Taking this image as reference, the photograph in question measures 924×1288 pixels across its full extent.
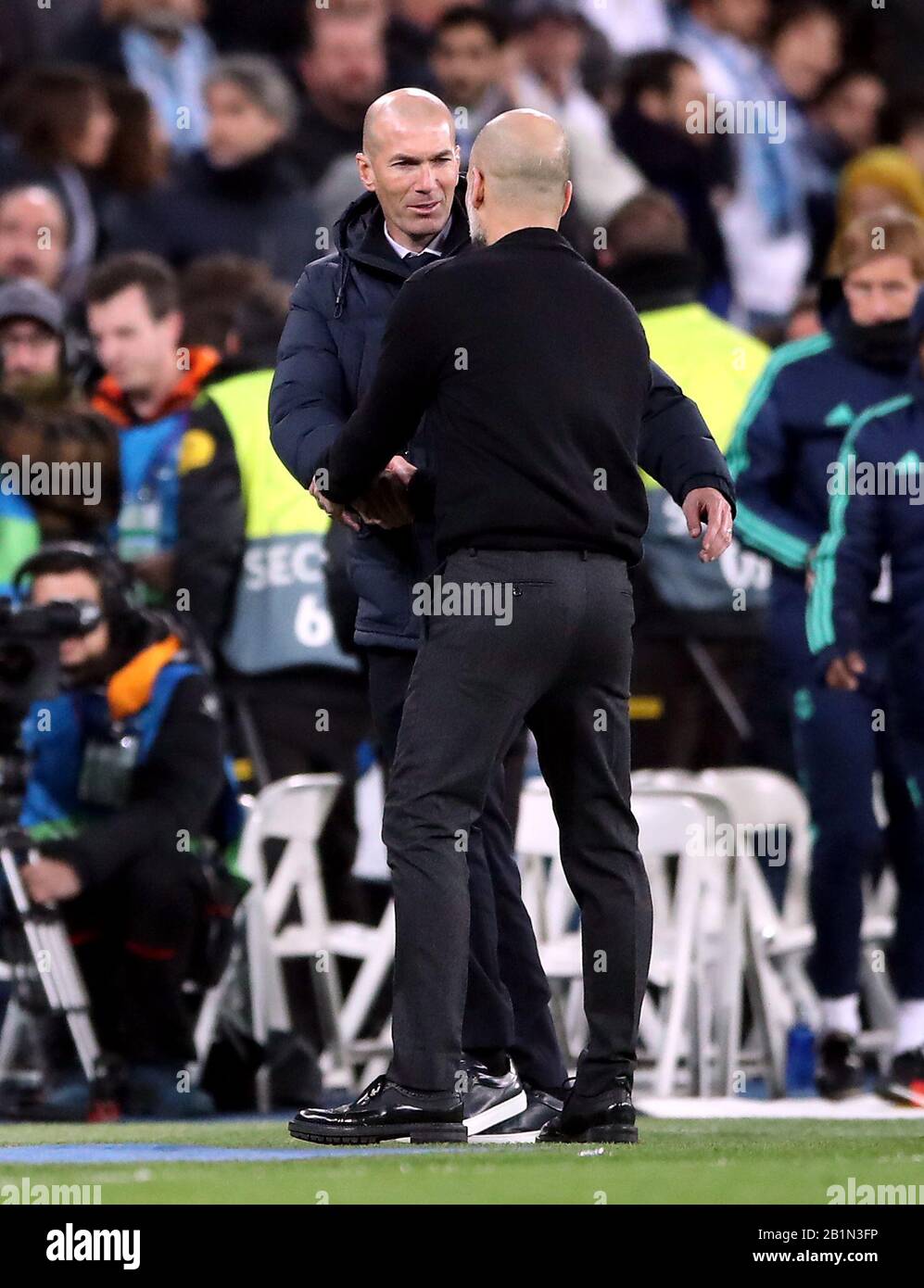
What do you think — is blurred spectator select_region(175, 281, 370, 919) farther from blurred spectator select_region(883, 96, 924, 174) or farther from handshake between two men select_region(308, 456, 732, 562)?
blurred spectator select_region(883, 96, 924, 174)

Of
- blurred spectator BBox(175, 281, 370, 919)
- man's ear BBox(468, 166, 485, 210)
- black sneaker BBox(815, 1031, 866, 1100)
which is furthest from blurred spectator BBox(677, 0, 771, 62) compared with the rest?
man's ear BBox(468, 166, 485, 210)

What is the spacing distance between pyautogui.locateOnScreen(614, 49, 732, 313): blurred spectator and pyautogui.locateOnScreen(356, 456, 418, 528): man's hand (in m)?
5.63

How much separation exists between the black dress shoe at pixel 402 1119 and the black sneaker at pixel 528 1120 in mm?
258

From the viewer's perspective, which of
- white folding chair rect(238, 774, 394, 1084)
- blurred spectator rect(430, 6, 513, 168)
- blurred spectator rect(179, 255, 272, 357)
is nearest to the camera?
white folding chair rect(238, 774, 394, 1084)

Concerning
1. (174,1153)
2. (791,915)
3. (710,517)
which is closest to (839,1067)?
(791,915)

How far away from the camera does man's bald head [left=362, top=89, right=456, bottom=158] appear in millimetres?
5137

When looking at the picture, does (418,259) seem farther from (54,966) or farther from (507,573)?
(54,966)

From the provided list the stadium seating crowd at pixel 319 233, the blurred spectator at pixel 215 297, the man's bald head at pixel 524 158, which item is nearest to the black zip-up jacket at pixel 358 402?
the man's bald head at pixel 524 158

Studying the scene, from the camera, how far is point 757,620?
827 centimetres

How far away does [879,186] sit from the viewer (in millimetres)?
10102

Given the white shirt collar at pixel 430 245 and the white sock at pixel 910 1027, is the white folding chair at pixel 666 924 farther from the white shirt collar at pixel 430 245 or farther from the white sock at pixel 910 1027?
the white shirt collar at pixel 430 245

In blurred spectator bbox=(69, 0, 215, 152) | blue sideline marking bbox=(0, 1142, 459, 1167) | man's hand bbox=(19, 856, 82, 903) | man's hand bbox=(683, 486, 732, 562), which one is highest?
blurred spectator bbox=(69, 0, 215, 152)
